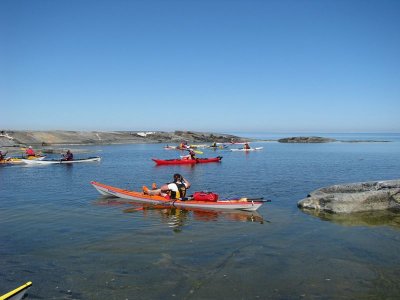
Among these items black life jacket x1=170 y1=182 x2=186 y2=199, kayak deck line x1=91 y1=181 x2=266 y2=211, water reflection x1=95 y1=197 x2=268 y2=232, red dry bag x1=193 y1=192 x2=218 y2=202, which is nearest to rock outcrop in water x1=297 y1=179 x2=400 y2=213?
kayak deck line x1=91 y1=181 x2=266 y2=211

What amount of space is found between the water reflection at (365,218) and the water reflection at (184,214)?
297 cm

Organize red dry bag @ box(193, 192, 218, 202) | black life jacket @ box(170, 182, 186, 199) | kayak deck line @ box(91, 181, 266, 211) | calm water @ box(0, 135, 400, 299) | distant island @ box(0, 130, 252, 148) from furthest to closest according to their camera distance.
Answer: distant island @ box(0, 130, 252, 148)
black life jacket @ box(170, 182, 186, 199)
red dry bag @ box(193, 192, 218, 202)
kayak deck line @ box(91, 181, 266, 211)
calm water @ box(0, 135, 400, 299)

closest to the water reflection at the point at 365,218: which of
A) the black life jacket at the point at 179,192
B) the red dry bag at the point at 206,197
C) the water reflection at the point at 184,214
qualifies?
the water reflection at the point at 184,214

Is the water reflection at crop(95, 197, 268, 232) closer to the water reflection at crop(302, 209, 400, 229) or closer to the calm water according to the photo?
the calm water

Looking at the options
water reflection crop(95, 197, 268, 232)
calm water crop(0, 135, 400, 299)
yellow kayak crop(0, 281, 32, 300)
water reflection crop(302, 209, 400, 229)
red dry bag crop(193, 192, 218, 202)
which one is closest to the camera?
yellow kayak crop(0, 281, 32, 300)

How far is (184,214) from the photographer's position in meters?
18.3

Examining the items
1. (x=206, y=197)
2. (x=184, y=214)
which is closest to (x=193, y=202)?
(x=206, y=197)

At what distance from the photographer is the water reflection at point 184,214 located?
1689 cm

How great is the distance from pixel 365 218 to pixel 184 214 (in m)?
8.26

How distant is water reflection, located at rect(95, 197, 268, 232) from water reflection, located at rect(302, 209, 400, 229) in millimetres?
2968

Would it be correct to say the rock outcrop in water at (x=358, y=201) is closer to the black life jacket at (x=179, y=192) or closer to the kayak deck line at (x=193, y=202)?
the kayak deck line at (x=193, y=202)

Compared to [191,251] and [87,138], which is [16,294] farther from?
[87,138]

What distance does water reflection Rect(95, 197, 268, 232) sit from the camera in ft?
55.4

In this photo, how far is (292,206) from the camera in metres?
19.9
